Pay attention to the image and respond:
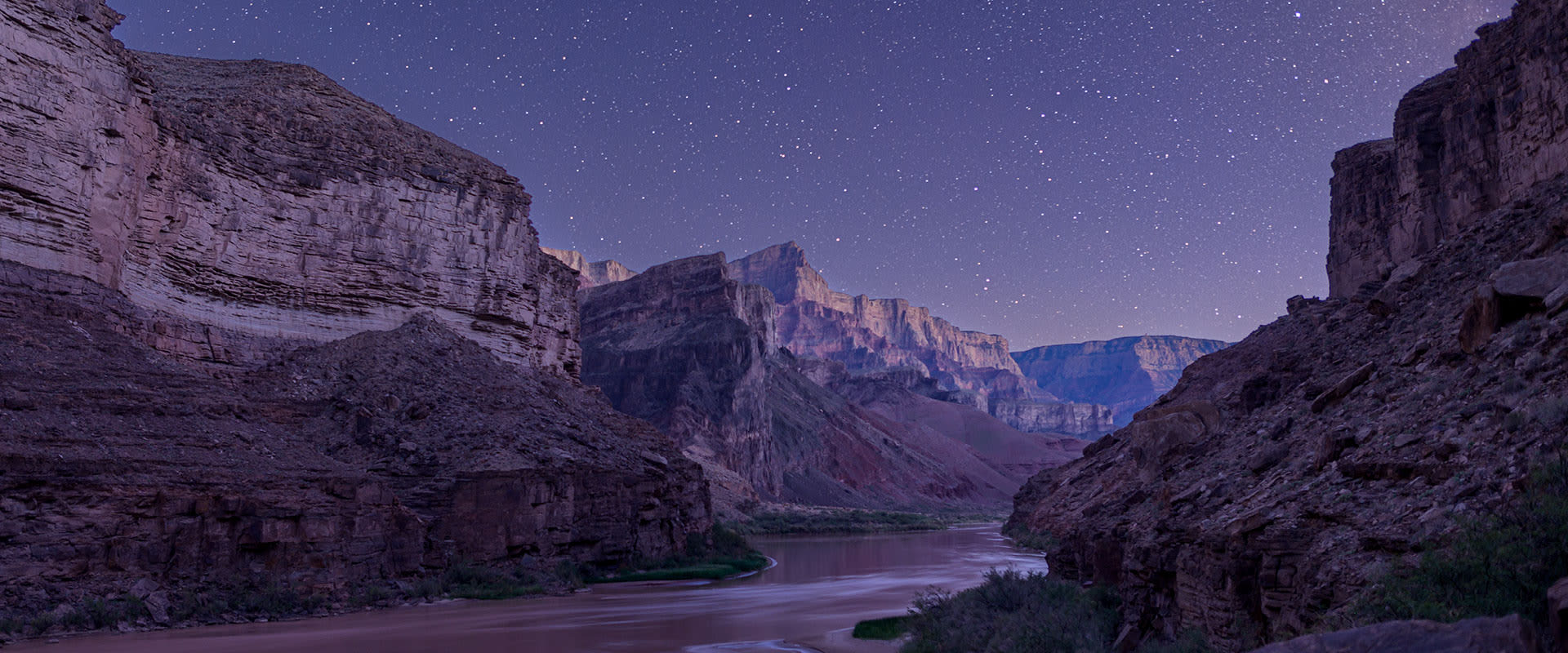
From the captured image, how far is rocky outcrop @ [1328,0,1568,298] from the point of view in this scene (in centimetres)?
1773

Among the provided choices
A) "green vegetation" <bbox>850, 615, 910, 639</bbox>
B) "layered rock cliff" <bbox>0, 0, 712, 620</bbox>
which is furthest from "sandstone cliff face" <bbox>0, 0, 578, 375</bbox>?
"green vegetation" <bbox>850, 615, 910, 639</bbox>

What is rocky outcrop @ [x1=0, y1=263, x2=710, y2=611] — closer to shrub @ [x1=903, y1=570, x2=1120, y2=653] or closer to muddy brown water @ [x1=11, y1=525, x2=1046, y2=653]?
muddy brown water @ [x1=11, y1=525, x2=1046, y2=653]

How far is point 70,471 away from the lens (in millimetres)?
18516

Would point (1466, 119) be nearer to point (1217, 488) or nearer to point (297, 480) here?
point (1217, 488)

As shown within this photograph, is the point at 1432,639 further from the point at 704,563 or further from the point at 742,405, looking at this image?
the point at 742,405

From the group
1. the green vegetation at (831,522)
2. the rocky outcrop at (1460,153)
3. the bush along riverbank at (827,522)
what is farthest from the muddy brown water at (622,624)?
the green vegetation at (831,522)

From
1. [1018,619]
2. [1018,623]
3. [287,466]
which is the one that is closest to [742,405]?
[287,466]

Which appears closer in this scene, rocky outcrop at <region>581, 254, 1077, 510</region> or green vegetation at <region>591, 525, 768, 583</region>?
green vegetation at <region>591, 525, 768, 583</region>

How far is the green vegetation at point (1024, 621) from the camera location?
1162 centimetres

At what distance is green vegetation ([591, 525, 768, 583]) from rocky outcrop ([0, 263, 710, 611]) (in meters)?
0.72

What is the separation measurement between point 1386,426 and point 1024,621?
5469mm

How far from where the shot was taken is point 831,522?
74750mm

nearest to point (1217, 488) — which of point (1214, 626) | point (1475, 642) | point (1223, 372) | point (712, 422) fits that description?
point (1214, 626)

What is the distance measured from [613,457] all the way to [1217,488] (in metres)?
24.7
